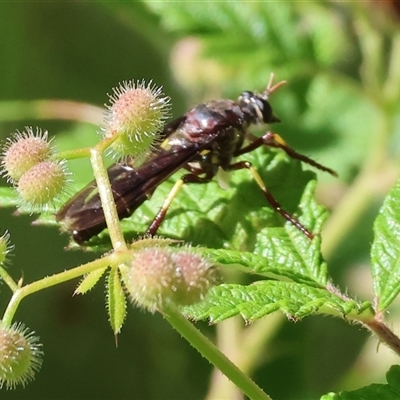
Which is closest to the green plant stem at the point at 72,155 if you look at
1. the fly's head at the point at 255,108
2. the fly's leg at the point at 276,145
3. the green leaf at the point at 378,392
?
the green leaf at the point at 378,392

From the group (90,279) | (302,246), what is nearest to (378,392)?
(302,246)

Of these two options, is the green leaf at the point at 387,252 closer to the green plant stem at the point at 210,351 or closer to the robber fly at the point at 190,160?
the robber fly at the point at 190,160

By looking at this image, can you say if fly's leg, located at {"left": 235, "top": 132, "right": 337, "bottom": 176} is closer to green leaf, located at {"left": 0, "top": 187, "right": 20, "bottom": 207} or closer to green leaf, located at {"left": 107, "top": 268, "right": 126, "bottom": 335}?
green leaf, located at {"left": 0, "top": 187, "right": 20, "bottom": 207}

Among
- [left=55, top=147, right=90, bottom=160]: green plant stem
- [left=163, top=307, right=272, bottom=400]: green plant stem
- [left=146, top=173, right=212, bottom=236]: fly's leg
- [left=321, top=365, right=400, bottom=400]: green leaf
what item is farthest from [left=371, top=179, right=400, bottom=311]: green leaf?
[left=55, top=147, right=90, bottom=160]: green plant stem

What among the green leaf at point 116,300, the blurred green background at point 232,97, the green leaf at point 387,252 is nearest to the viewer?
the green leaf at point 116,300

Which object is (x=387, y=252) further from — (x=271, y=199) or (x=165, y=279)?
(x=165, y=279)

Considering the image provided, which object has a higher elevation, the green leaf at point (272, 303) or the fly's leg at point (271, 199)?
the fly's leg at point (271, 199)

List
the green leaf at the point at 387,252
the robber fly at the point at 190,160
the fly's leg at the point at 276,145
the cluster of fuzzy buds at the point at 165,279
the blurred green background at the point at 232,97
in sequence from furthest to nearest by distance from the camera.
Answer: the blurred green background at the point at 232,97, the fly's leg at the point at 276,145, the robber fly at the point at 190,160, the green leaf at the point at 387,252, the cluster of fuzzy buds at the point at 165,279
